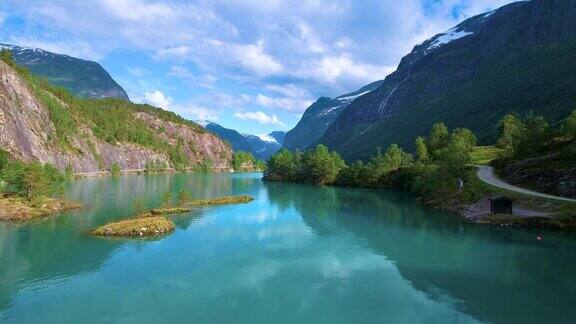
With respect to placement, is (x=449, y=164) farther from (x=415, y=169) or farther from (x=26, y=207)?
(x=26, y=207)

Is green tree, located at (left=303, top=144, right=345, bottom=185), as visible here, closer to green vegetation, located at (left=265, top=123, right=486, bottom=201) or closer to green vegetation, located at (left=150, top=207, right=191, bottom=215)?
green vegetation, located at (left=265, top=123, right=486, bottom=201)

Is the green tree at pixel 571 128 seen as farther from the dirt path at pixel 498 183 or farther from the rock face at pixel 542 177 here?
the dirt path at pixel 498 183

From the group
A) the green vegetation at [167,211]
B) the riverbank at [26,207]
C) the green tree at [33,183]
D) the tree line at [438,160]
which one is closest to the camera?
the riverbank at [26,207]

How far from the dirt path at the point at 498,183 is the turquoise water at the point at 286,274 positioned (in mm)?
15386

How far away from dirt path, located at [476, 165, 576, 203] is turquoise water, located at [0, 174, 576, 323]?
15.4 m

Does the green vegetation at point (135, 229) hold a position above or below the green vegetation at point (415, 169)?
below

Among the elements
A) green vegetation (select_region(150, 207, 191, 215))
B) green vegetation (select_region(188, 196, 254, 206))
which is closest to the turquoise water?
green vegetation (select_region(150, 207, 191, 215))

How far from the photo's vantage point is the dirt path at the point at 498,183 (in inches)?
3078

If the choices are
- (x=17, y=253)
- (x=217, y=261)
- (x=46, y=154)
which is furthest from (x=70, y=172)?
(x=217, y=261)

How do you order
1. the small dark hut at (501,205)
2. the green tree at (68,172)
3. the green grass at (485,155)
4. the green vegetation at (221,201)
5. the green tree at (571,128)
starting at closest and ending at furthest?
1. the small dark hut at (501,205)
2. the green vegetation at (221,201)
3. the green tree at (571,128)
4. the green grass at (485,155)
5. the green tree at (68,172)

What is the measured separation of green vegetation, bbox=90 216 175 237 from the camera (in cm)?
5991

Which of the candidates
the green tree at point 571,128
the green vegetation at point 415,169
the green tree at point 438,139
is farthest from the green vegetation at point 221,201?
the green tree at point 438,139

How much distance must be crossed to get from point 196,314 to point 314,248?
26.2 meters

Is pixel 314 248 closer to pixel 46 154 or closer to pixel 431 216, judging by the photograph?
pixel 431 216
